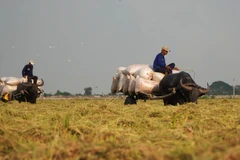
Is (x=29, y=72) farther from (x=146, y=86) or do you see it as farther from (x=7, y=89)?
(x=146, y=86)

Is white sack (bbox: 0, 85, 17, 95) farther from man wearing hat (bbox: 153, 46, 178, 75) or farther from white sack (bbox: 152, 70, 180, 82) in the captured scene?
white sack (bbox: 152, 70, 180, 82)

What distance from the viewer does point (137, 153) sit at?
11.2ft

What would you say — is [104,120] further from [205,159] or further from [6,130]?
[205,159]

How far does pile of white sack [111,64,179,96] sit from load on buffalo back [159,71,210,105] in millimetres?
483

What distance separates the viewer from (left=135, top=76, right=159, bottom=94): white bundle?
43.8 feet

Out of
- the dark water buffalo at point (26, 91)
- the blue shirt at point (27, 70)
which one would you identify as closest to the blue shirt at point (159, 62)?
the dark water buffalo at point (26, 91)

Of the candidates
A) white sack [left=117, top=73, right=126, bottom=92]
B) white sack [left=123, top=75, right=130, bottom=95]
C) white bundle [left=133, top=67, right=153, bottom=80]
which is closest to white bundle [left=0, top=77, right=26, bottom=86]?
white sack [left=117, top=73, right=126, bottom=92]

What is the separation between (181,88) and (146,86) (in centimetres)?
171

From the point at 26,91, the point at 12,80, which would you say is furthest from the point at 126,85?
the point at 12,80

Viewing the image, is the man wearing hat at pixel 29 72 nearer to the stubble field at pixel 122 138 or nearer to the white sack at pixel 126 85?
the white sack at pixel 126 85

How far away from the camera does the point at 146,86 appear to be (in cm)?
1341

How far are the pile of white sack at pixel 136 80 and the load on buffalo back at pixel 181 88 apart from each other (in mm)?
483

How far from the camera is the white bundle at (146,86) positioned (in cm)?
1335

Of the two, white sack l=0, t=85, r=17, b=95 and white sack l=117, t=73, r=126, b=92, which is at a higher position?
white sack l=117, t=73, r=126, b=92
